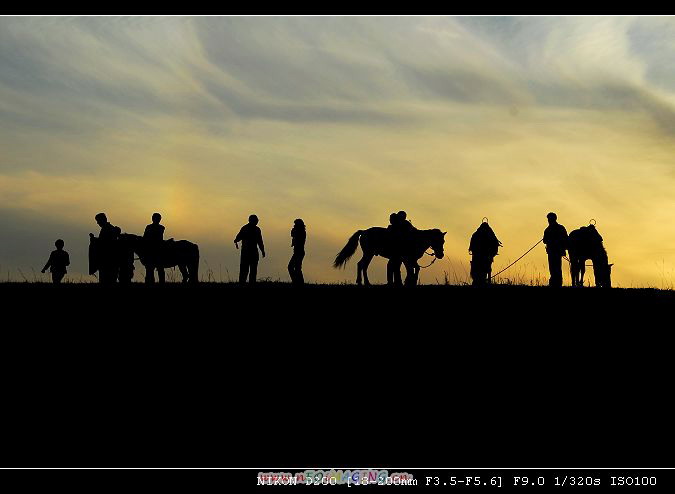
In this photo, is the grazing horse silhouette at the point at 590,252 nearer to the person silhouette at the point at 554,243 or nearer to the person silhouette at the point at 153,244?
the person silhouette at the point at 554,243

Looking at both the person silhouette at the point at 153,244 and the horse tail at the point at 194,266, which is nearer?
the person silhouette at the point at 153,244

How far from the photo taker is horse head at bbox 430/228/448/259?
2817 cm

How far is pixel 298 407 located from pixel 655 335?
7585mm

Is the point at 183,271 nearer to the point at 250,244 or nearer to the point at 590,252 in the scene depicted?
the point at 250,244

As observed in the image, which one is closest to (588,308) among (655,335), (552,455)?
(655,335)

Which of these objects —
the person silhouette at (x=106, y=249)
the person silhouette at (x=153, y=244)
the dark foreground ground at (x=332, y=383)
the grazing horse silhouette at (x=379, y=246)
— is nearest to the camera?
the dark foreground ground at (x=332, y=383)

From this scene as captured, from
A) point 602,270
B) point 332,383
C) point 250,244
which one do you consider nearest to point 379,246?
point 250,244

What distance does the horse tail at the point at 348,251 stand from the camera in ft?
95.3

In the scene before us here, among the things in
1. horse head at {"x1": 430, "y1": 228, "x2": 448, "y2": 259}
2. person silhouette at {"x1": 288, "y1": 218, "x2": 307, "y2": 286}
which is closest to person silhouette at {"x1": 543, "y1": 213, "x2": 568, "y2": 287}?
horse head at {"x1": 430, "y1": 228, "x2": 448, "y2": 259}

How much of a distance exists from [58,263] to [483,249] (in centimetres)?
1224

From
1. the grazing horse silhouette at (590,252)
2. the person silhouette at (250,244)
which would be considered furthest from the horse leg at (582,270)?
the person silhouette at (250,244)

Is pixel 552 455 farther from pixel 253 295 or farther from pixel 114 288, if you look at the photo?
pixel 114 288

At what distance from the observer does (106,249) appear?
23.3 metres

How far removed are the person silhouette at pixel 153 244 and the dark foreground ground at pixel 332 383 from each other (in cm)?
536
